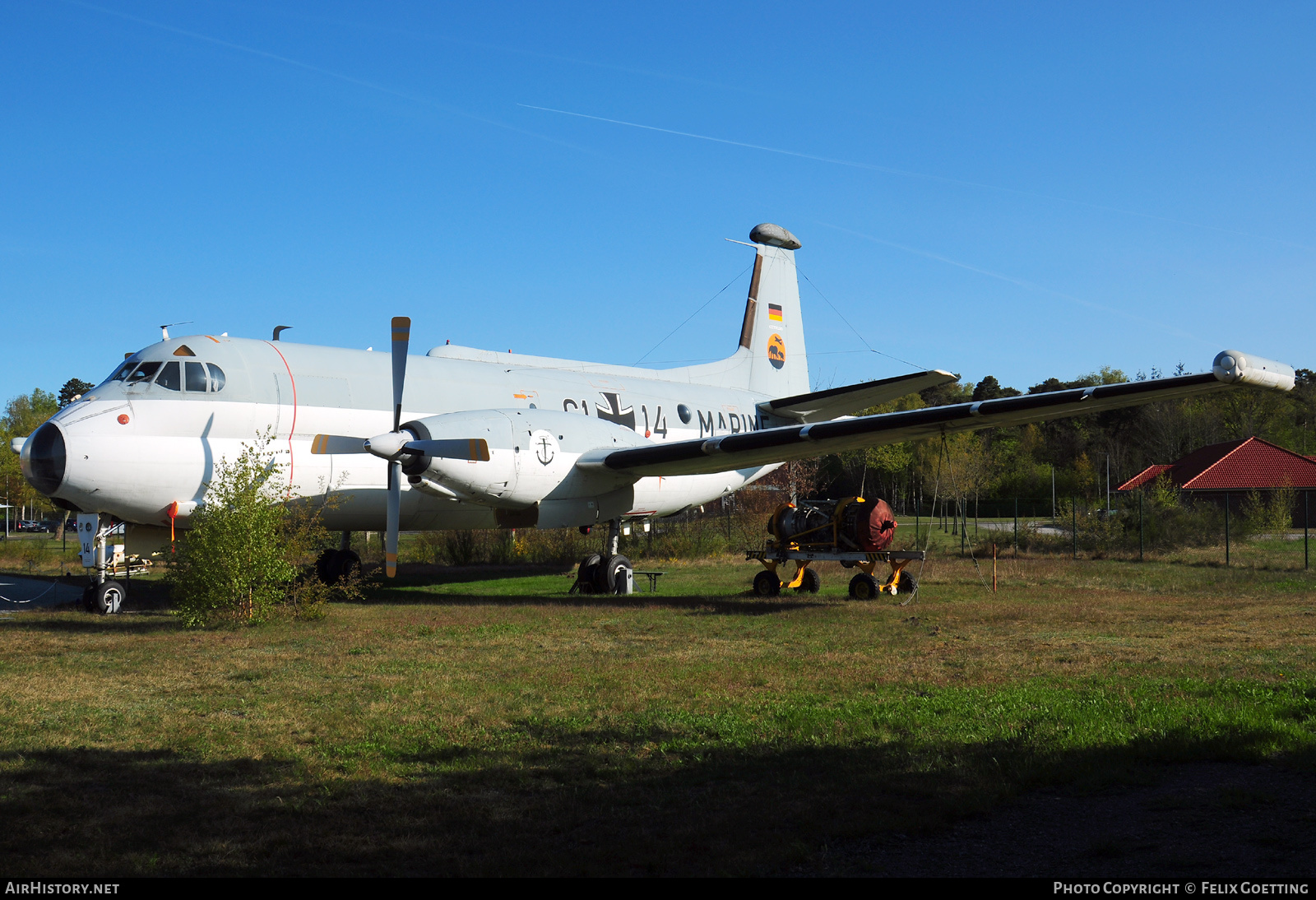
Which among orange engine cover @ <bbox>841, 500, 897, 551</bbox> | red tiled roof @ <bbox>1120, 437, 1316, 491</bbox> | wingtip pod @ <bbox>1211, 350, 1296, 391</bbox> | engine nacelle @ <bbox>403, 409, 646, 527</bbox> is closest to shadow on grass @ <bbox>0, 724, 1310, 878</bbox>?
wingtip pod @ <bbox>1211, 350, 1296, 391</bbox>

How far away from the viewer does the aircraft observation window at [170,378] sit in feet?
46.3

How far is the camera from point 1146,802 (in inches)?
203

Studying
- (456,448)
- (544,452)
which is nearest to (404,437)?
(456,448)

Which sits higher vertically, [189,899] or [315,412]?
[315,412]

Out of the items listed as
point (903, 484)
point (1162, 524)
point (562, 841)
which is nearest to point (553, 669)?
point (562, 841)

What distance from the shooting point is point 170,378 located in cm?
1416

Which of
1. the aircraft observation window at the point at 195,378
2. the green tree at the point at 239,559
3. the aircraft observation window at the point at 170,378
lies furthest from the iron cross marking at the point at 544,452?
the aircraft observation window at the point at 170,378

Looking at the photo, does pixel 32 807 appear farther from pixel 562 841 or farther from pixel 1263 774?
pixel 1263 774

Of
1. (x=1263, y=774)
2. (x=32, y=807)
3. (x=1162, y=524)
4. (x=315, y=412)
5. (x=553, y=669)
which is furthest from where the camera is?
(x=1162, y=524)

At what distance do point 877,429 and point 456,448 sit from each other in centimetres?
636

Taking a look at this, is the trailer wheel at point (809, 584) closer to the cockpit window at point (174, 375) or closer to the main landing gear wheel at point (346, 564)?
the main landing gear wheel at point (346, 564)

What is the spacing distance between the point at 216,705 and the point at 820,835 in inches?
216

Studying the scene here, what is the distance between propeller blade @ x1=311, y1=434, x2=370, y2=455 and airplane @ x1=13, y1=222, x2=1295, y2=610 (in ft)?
0.11

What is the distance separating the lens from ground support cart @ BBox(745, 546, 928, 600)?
16.0 meters
